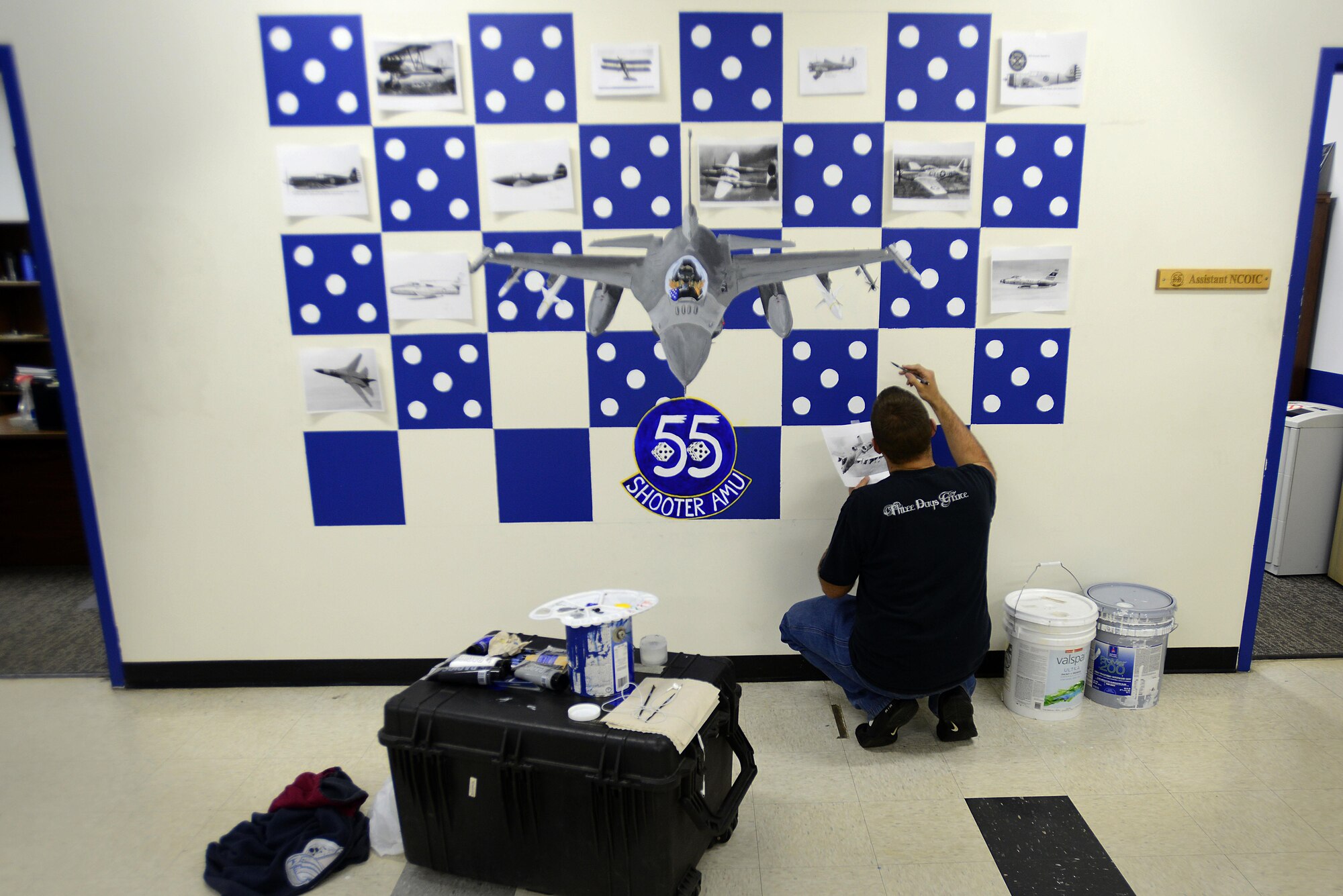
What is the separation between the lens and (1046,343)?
2.24 meters

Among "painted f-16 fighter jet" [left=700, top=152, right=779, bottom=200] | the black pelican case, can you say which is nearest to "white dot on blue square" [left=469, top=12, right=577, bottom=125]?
"painted f-16 fighter jet" [left=700, top=152, right=779, bottom=200]

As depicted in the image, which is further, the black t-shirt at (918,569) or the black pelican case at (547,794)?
the black t-shirt at (918,569)

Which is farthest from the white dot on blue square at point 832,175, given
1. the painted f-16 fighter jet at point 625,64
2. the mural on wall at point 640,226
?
the painted f-16 fighter jet at point 625,64

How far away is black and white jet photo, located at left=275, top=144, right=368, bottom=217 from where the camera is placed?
2131mm

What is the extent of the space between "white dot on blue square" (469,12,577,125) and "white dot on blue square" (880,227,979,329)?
3.40ft

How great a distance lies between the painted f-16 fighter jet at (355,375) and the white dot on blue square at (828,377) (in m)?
1.29

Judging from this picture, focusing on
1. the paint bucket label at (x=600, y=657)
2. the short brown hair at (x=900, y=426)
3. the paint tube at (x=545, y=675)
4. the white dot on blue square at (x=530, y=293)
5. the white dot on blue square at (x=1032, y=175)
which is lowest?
the paint tube at (x=545, y=675)

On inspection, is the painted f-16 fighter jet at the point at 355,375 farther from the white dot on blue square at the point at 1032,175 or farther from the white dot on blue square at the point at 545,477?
the white dot on blue square at the point at 1032,175

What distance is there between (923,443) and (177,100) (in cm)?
231

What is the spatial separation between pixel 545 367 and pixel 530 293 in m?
0.23

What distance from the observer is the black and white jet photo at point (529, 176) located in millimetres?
2123

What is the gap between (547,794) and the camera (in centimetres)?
152

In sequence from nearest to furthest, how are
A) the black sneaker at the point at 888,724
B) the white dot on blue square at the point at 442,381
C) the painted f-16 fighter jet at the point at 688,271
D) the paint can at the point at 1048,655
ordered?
the painted f-16 fighter jet at the point at 688,271
the black sneaker at the point at 888,724
the paint can at the point at 1048,655
the white dot on blue square at the point at 442,381

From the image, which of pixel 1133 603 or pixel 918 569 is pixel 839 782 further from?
pixel 1133 603
